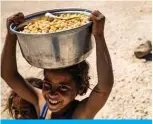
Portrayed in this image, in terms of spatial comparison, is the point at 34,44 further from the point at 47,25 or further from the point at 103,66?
the point at 103,66

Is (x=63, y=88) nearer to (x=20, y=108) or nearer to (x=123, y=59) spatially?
(x=20, y=108)

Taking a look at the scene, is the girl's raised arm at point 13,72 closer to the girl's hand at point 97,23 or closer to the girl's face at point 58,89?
the girl's face at point 58,89

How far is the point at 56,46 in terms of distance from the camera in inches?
68.0

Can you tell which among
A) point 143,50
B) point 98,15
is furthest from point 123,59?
point 98,15

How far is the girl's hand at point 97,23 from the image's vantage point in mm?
1732

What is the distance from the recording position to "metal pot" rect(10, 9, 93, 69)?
169 cm

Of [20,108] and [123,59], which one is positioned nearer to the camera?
[20,108]

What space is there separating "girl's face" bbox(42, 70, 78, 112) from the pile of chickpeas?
28 centimetres

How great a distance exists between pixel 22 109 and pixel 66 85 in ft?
1.20

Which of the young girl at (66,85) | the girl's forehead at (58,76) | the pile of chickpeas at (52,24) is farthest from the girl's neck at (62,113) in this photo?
the pile of chickpeas at (52,24)

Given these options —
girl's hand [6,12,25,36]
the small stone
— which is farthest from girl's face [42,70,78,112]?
the small stone

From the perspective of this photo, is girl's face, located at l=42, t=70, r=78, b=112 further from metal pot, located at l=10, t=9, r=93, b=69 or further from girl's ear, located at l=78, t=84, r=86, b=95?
metal pot, located at l=10, t=9, r=93, b=69

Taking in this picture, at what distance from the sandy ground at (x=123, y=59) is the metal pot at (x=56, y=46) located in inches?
97.4

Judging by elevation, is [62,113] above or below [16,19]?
below
